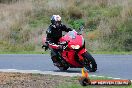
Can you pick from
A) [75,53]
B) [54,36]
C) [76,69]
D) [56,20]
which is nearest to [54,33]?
[54,36]

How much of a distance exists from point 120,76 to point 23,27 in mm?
17911

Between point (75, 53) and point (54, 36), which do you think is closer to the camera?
point (75, 53)

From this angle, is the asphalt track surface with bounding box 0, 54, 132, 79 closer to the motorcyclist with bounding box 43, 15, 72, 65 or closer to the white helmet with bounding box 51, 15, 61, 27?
the motorcyclist with bounding box 43, 15, 72, 65

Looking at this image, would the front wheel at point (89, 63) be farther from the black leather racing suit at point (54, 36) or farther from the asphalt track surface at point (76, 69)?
the black leather racing suit at point (54, 36)

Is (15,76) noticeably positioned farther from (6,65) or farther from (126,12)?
(126,12)

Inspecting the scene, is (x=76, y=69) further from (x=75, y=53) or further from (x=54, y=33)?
(x=54, y=33)

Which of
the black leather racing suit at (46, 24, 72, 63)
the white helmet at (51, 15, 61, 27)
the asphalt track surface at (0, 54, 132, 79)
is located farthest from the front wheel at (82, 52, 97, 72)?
the white helmet at (51, 15, 61, 27)

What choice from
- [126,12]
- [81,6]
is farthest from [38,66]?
[81,6]

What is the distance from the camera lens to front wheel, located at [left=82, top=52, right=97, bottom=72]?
15.7 metres

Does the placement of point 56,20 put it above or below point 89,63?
above

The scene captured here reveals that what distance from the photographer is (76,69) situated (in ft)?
55.8

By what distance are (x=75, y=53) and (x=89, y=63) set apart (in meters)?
0.50

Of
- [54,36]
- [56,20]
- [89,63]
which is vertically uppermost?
[56,20]

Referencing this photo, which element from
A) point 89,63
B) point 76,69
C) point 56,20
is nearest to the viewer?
point 89,63
